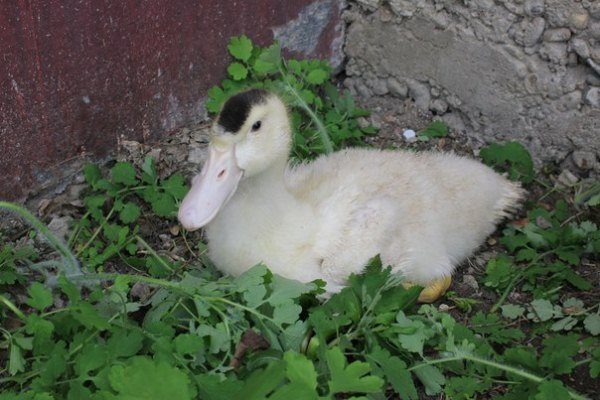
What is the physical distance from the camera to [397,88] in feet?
16.5

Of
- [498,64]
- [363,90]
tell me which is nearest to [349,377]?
[498,64]

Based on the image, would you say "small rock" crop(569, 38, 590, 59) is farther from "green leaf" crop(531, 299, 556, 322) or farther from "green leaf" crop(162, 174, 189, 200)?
"green leaf" crop(162, 174, 189, 200)

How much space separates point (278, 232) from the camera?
11.5 feet

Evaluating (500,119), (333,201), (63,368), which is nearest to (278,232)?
(333,201)

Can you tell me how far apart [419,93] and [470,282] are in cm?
132

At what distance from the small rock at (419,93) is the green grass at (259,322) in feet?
3.11

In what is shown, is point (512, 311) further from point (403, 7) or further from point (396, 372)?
point (403, 7)

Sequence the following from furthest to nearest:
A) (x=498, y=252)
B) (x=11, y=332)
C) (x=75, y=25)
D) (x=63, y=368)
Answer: (x=498, y=252) < (x=75, y=25) < (x=11, y=332) < (x=63, y=368)

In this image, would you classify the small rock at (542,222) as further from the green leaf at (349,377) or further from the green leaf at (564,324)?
the green leaf at (349,377)

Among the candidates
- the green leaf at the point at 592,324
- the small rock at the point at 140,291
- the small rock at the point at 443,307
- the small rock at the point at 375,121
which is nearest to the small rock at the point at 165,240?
the small rock at the point at 140,291

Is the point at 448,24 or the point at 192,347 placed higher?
the point at 448,24

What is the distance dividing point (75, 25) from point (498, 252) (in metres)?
2.14

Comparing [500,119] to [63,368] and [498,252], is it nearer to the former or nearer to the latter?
[498,252]

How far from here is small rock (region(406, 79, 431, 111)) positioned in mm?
4930
